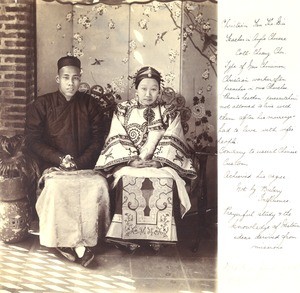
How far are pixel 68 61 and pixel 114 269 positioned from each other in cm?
55

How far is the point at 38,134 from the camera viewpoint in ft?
5.64

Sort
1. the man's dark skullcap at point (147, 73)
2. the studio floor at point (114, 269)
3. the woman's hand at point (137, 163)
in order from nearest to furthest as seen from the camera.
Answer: the studio floor at point (114, 269), the man's dark skullcap at point (147, 73), the woman's hand at point (137, 163)

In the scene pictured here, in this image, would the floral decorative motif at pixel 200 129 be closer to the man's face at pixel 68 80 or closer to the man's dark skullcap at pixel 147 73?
the man's dark skullcap at pixel 147 73

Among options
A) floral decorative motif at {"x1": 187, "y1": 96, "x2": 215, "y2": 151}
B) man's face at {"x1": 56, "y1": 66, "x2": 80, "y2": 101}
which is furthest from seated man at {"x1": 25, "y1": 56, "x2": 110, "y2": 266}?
floral decorative motif at {"x1": 187, "y1": 96, "x2": 215, "y2": 151}

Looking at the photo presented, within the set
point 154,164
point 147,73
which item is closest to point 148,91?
point 147,73

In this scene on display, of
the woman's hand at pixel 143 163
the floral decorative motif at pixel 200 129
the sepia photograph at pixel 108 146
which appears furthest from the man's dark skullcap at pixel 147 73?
the woman's hand at pixel 143 163

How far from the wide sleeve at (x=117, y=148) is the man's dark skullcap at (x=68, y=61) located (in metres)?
0.19

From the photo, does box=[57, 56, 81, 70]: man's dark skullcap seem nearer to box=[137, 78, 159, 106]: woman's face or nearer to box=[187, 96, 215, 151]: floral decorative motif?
box=[137, 78, 159, 106]: woman's face

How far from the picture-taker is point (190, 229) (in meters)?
1.80

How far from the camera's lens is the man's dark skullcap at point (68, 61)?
1655 millimetres

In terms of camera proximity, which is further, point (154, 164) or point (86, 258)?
point (154, 164)

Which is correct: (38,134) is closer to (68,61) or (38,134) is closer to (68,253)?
(68,61)
